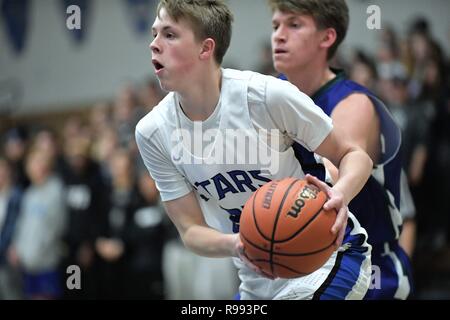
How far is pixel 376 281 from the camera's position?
5.14 meters

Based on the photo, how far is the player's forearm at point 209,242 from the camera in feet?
13.5

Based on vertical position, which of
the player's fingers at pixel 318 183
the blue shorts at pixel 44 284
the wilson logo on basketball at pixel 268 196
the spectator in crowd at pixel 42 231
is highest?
the player's fingers at pixel 318 183

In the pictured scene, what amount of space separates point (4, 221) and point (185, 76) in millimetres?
6684

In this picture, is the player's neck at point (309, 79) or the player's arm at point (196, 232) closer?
the player's arm at point (196, 232)

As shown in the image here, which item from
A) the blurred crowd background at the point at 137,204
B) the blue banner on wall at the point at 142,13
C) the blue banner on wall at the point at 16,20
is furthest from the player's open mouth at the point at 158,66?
the blue banner on wall at the point at 16,20

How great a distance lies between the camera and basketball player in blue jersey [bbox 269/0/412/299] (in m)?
4.98

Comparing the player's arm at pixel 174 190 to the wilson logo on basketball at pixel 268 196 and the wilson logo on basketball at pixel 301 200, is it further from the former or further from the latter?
the wilson logo on basketball at pixel 301 200

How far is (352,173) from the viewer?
411cm

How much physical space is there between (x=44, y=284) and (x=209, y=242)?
6236 millimetres

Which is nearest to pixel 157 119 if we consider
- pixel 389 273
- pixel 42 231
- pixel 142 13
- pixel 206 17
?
pixel 206 17

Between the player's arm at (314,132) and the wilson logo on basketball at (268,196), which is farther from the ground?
the player's arm at (314,132)

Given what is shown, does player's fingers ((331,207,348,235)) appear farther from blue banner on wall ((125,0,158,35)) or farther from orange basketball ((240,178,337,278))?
blue banner on wall ((125,0,158,35))
